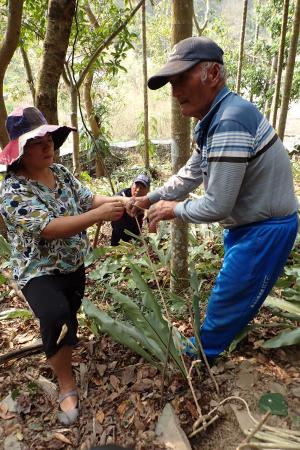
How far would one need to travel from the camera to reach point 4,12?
4.91 meters

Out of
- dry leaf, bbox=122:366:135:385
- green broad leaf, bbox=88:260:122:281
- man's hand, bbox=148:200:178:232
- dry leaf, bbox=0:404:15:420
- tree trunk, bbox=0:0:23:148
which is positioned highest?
tree trunk, bbox=0:0:23:148

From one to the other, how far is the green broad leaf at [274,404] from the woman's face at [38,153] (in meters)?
1.61

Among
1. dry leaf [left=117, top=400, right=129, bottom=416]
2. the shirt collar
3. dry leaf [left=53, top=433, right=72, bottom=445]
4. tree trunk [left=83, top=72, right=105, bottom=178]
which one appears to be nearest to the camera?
the shirt collar

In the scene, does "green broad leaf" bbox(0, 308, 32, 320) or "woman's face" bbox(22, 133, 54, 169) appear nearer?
"woman's face" bbox(22, 133, 54, 169)

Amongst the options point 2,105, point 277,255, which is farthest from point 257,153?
point 2,105

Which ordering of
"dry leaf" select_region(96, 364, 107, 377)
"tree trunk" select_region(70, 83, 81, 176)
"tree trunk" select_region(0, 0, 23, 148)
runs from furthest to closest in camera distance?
1. "tree trunk" select_region(70, 83, 81, 176)
2. "tree trunk" select_region(0, 0, 23, 148)
3. "dry leaf" select_region(96, 364, 107, 377)

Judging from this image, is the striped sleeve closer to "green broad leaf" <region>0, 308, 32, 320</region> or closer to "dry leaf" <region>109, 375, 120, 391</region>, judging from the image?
"dry leaf" <region>109, 375, 120, 391</region>

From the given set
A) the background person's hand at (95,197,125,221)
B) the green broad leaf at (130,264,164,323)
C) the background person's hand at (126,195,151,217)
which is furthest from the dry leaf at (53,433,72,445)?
the background person's hand at (126,195,151,217)

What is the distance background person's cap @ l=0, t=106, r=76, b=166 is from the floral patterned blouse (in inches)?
4.6

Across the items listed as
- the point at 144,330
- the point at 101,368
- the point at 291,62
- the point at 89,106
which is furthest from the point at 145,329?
the point at 89,106

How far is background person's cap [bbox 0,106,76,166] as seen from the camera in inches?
68.3

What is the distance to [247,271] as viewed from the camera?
1.83 m

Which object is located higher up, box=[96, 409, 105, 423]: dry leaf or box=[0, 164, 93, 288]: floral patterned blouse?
box=[0, 164, 93, 288]: floral patterned blouse

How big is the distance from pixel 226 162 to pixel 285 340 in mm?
1090
